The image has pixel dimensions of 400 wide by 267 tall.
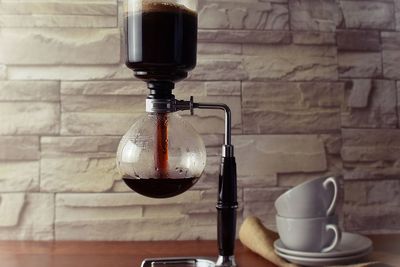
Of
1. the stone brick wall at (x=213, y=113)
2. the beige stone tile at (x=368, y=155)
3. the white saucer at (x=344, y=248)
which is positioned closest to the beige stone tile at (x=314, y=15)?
the stone brick wall at (x=213, y=113)

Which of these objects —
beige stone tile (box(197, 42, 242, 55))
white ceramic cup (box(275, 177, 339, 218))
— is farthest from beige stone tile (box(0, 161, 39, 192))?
white ceramic cup (box(275, 177, 339, 218))

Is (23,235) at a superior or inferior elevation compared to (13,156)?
inferior

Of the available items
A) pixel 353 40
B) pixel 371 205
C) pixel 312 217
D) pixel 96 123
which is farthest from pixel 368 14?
pixel 96 123

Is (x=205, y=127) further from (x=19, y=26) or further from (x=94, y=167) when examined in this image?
(x=19, y=26)

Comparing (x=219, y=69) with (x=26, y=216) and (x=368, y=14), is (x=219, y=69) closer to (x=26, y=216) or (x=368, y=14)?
(x=368, y=14)

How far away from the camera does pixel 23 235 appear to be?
1069mm

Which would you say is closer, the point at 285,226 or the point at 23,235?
the point at 285,226

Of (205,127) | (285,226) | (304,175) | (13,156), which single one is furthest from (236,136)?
(13,156)

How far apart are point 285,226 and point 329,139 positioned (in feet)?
1.02

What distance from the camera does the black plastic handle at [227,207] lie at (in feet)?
2.74

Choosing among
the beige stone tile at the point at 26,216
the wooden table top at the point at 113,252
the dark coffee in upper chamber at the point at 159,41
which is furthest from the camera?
the beige stone tile at the point at 26,216

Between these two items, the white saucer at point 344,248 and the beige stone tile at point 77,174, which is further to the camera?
the beige stone tile at point 77,174

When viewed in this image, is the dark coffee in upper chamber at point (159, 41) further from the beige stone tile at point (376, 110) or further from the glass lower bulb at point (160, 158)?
the beige stone tile at point (376, 110)

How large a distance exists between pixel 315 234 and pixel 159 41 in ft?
1.32
